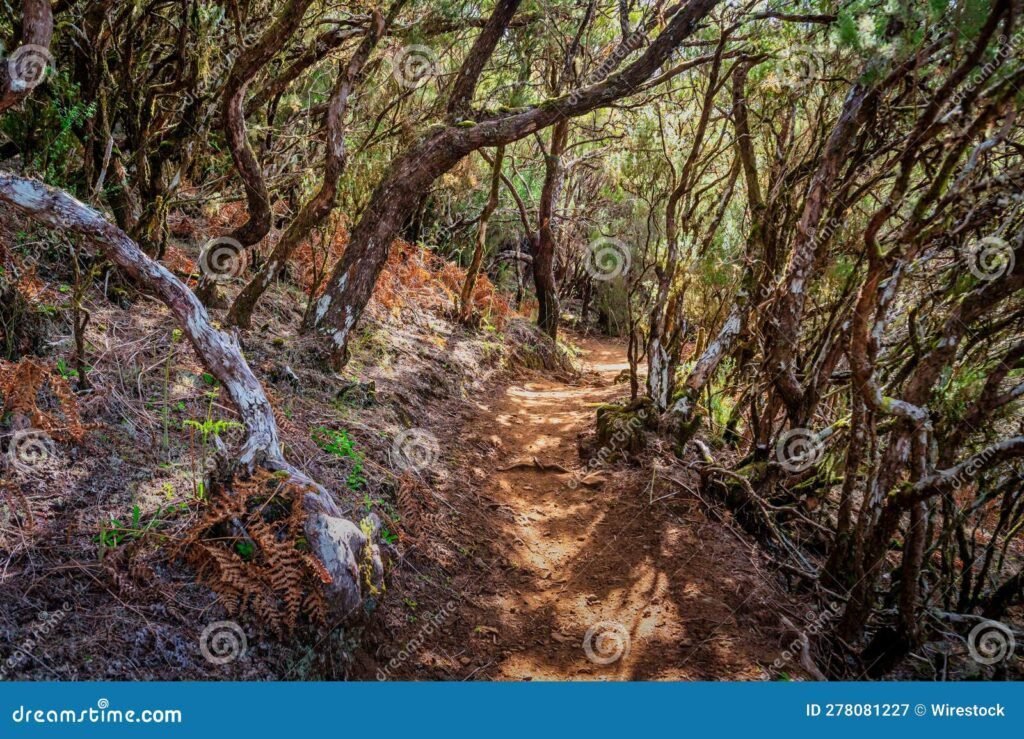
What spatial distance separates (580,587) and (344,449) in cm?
200

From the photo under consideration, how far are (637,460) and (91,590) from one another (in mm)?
4490

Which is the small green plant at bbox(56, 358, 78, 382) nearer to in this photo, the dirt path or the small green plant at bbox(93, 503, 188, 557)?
the small green plant at bbox(93, 503, 188, 557)

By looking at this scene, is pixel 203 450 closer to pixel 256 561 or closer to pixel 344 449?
pixel 256 561

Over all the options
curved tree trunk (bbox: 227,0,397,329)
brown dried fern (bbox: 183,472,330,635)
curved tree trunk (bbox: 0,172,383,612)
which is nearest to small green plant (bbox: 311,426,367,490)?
curved tree trunk (bbox: 0,172,383,612)

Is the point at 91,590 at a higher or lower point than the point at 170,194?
lower

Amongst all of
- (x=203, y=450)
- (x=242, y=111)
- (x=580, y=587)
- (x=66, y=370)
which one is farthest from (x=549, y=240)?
(x=203, y=450)

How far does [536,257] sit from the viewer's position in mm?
12195

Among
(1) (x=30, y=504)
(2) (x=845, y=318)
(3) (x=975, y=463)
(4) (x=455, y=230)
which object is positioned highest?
(4) (x=455, y=230)

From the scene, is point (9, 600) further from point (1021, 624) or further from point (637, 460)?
point (1021, 624)

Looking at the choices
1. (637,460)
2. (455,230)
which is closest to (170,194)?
(637,460)

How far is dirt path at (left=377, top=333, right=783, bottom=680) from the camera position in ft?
11.9

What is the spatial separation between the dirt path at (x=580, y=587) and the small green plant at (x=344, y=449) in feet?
2.25

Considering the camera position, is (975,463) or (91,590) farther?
(975,463)

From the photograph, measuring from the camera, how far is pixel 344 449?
4.68m
